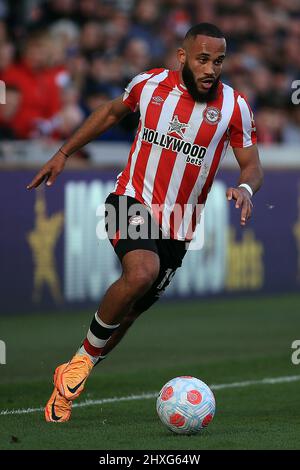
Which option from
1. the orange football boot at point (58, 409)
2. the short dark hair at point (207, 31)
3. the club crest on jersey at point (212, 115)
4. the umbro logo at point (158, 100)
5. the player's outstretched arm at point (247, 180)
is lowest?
the orange football boot at point (58, 409)

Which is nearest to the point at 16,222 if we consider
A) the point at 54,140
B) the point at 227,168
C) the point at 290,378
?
the point at 54,140

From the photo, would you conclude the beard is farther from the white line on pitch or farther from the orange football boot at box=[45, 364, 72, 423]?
the white line on pitch

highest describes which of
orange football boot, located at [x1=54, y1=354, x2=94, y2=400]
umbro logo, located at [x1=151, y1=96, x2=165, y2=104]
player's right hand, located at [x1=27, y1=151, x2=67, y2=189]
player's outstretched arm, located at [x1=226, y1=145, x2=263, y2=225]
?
umbro logo, located at [x1=151, y1=96, x2=165, y2=104]

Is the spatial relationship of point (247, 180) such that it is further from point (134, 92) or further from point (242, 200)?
point (134, 92)

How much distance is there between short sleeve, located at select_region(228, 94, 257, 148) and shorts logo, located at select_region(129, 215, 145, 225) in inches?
29.3

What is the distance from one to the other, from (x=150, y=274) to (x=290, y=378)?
264cm

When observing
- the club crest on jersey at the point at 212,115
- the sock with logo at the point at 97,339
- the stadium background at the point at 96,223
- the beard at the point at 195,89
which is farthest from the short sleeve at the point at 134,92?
the stadium background at the point at 96,223

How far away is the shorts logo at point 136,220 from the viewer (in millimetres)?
6941

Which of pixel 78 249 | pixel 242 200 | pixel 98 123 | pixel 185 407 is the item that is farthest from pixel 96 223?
pixel 185 407

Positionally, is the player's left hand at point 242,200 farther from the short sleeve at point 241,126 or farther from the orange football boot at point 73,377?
the orange football boot at point 73,377

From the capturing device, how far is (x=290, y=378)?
29.3ft

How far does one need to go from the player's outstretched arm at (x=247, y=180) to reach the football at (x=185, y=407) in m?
0.97

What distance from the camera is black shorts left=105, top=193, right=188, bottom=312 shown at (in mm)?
6914

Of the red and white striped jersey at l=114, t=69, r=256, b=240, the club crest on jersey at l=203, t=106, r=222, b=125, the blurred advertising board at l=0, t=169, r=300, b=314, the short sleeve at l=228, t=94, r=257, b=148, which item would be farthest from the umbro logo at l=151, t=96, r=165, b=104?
Result: the blurred advertising board at l=0, t=169, r=300, b=314
